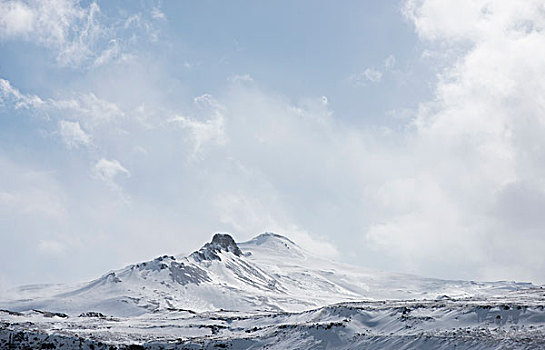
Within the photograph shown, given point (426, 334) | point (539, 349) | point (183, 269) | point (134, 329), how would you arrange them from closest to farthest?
point (539, 349) < point (426, 334) < point (134, 329) < point (183, 269)

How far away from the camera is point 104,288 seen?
17362cm

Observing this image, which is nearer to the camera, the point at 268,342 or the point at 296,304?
the point at 268,342

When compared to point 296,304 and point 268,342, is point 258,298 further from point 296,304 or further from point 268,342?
point 268,342

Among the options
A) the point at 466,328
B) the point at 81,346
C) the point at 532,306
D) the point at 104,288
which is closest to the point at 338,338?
the point at 466,328

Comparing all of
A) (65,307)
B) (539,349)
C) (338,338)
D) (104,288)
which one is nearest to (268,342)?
(338,338)

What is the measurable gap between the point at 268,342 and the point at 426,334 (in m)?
14.7

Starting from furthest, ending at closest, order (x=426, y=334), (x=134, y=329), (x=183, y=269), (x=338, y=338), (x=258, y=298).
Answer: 1. (x=183, y=269)
2. (x=258, y=298)
3. (x=134, y=329)
4. (x=338, y=338)
5. (x=426, y=334)

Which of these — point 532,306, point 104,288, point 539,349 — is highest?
point 104,288

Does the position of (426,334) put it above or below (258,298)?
below

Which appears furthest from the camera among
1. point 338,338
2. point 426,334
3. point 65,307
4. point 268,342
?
point 65,307

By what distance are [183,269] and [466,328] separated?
158960mm

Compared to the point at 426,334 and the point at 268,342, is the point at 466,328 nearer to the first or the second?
the point at 426,334

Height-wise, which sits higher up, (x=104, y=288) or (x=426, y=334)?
(x=104, y=288)

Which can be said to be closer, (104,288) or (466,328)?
(466,328)
